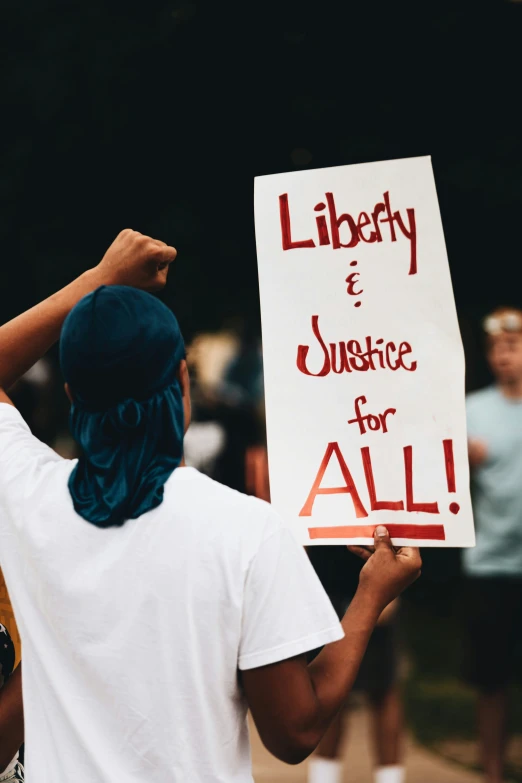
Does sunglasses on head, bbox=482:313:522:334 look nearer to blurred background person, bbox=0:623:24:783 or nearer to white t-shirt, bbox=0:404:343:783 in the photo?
blurred background person, bbox=0:623:24:783

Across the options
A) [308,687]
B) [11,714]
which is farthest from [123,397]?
[11,714]

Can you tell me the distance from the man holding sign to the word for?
519mm

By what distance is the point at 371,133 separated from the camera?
17.7 feet

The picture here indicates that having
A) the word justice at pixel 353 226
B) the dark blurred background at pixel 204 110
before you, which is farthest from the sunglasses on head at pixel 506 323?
the word justice at pixel 353 226

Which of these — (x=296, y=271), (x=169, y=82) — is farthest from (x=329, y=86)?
(x=296, y=271)

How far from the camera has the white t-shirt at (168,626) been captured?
1.47 metres

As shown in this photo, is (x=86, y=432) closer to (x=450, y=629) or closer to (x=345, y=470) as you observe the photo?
(x=345, y=470)

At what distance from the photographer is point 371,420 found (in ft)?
6.66

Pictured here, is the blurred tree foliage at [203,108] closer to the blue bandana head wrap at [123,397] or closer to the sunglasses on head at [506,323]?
the sunglasses on head at [506,323]

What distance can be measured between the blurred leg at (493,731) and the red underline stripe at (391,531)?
10.2 feet

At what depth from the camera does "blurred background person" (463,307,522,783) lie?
4.82 m

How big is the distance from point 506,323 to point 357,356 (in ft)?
9.77

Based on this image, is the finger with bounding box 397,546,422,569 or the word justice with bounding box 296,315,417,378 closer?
the finger with bounding box 397,546,422,569

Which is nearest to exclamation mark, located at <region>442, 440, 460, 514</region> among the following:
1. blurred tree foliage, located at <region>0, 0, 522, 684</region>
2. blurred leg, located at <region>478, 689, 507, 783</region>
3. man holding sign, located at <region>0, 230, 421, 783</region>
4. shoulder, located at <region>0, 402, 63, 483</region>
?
man holding sign, located at <region>0, 230, 421, 783</region>
